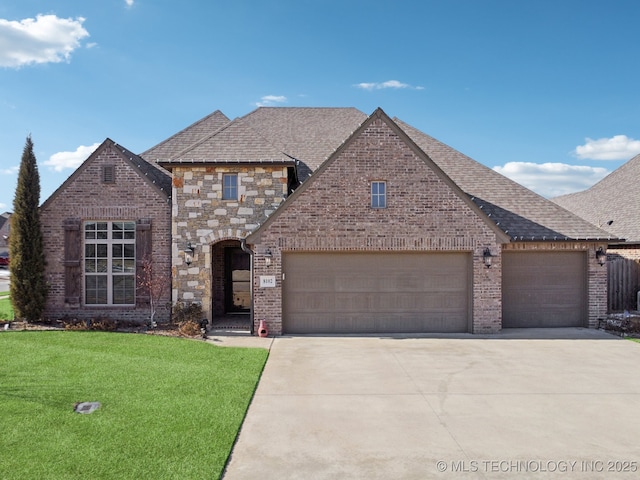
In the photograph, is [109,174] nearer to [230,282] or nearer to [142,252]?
[142,252]

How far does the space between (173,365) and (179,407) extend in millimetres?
2532

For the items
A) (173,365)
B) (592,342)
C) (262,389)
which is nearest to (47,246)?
(173,365)

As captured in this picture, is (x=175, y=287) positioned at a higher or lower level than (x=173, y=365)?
higher

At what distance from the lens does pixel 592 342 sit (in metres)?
11.7

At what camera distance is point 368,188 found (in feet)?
41.4

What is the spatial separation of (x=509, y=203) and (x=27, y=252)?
14340mm

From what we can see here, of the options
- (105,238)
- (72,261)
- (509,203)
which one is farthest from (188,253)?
(509,203)

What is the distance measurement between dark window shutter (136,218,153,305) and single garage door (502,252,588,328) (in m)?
10.4

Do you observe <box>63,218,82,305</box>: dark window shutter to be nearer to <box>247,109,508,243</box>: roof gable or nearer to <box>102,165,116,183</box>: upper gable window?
<box>102,165,116,183</box>: upper gable window

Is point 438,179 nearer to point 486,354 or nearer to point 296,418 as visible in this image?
point 486,354

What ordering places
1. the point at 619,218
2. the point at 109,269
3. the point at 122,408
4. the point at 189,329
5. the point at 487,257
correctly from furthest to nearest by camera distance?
the point at 619,218 < the point at 109,269 < the point at 487,257 < the point at 189,329 < the point at 122,408

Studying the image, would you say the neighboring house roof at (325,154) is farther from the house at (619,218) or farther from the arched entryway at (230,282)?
the arched entryway at (230,282)

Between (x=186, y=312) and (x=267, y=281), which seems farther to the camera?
(x=186, y=312)

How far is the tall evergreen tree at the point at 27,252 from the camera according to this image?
13.3 m
